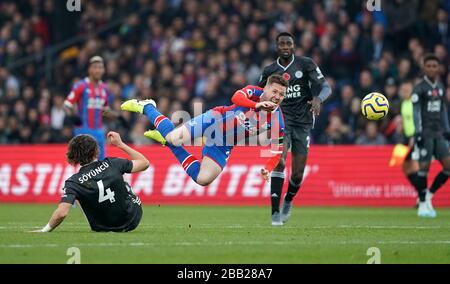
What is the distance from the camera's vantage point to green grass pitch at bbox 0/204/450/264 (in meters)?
8.86

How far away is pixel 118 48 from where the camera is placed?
25.7 metres

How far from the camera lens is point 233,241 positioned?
1020 cm

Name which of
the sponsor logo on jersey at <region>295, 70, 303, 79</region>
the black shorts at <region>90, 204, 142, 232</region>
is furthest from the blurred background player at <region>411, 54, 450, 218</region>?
the black shorts at <region>90, 204, 142, 232</region>

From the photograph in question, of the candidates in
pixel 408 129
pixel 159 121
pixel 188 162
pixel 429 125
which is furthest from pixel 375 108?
pixel 408 129

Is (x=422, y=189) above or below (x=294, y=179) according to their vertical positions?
below

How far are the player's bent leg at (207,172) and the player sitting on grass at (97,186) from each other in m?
1.76

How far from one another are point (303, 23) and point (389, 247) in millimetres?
14001

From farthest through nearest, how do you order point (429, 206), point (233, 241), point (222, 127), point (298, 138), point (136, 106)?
point (429, 206)
point (298, 138)
point (136, 106)
point (222, 127)
point (233, 241)

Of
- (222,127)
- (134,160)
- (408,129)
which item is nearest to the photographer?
(134,160)

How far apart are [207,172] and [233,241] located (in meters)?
2.29

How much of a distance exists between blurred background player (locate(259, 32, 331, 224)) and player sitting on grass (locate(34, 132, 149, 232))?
3095 mm

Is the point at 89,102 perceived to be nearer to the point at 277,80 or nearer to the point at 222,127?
the point at 222,127

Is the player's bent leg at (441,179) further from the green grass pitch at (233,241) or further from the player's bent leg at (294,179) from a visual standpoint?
the player's bent leg at (294,179)
